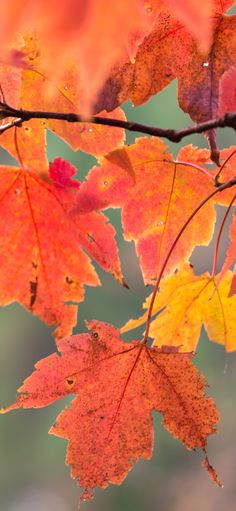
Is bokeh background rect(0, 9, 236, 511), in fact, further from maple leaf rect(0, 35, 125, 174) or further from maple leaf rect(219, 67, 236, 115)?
maple leaf rect(219, 67, 236, 115)

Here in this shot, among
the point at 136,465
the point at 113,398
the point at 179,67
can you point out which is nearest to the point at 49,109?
the point at 179,67

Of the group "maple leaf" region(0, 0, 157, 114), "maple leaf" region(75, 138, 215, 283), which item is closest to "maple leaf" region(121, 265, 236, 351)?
"maple leaf" region(75, 138, 215, 283)

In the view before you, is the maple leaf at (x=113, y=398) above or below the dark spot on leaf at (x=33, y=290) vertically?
below

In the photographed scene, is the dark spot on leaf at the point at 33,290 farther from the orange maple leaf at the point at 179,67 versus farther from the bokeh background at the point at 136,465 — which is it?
the bokeh background at the point at 136,465

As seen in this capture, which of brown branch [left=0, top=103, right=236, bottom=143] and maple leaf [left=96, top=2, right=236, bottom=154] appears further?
maple leaf [left=96, top=2, right=236, bottom=154]

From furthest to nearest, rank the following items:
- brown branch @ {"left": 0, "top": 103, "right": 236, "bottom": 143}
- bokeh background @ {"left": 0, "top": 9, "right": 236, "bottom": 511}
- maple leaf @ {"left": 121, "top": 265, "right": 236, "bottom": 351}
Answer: bokeh background @ {"left": 0, "top": 9, "right": 236, "bottom": 511}
maple leaf @ {"left": 121, "top": 265, "right": 236, "bottom": 351}
brown branch @ {"left": 0, "top": 103, "right": 236, "bottom": 143}

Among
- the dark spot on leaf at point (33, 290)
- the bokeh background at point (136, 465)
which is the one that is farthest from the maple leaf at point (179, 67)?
the bokeh background at point (136, 465)
